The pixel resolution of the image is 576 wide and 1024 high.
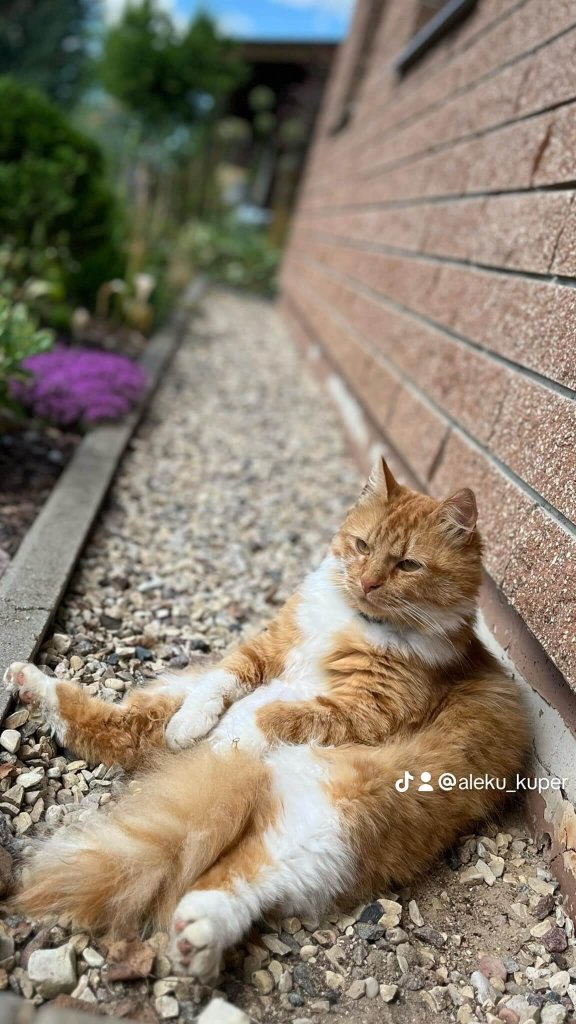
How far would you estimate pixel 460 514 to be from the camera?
1.87 m

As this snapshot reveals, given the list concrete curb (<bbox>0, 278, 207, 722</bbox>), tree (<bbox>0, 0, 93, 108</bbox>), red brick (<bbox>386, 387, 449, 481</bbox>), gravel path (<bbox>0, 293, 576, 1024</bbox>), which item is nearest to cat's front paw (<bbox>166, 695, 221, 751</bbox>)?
gravel path (<bbox>0, 293, 576, 1024</bbox>)

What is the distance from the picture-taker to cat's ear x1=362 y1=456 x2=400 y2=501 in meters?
2.04

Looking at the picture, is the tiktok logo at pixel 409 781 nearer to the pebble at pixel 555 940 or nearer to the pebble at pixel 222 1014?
the pebble at pixel 555 940

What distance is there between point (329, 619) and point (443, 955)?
83cm

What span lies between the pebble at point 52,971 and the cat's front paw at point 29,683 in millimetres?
613

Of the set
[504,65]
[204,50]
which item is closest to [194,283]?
[204,50]

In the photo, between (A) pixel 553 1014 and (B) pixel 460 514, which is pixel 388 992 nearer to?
(A) pixel 553 1014

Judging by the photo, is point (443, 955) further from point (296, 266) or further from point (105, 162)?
point (296, 266)

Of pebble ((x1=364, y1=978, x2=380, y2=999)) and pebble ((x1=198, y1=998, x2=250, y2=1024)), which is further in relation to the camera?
pebble ((x1=364, y1=978, x2=380, y2=999))

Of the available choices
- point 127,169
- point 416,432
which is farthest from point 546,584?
point 127,169

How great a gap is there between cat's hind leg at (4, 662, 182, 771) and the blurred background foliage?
159 centimetres

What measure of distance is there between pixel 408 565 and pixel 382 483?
263 mm

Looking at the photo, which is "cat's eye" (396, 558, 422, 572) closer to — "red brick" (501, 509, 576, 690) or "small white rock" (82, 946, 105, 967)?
"red brick" (501, 509, 576, 690)

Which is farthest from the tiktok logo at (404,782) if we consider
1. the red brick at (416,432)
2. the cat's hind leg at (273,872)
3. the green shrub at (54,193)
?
the green shrub at (54,193)
